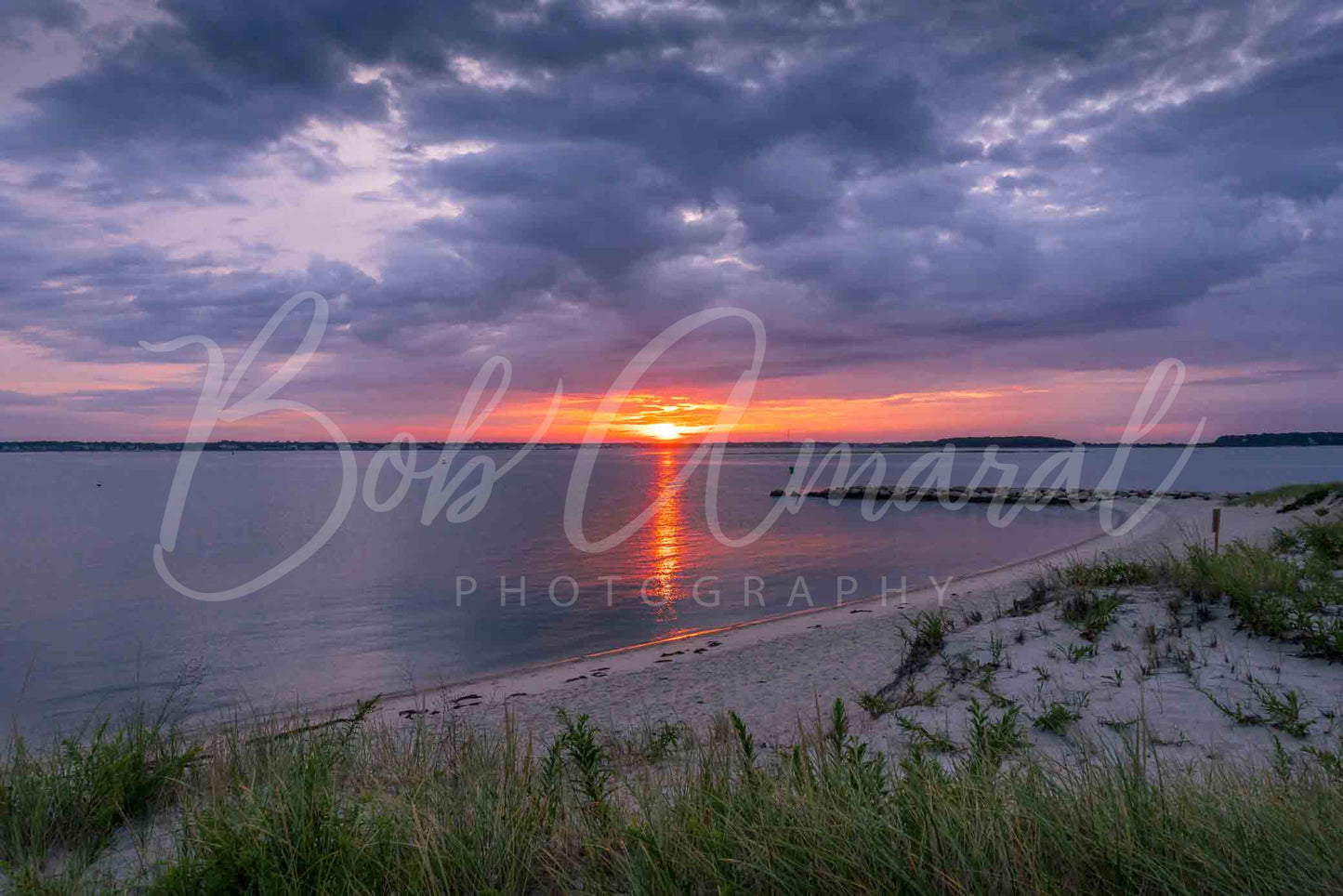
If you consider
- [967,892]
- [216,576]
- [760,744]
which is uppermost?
[967,892]

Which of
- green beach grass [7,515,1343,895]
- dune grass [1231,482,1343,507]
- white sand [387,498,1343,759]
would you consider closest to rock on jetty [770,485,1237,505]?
dune grass [1231,482,1343,507]

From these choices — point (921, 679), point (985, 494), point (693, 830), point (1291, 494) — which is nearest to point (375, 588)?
point (921, 679)

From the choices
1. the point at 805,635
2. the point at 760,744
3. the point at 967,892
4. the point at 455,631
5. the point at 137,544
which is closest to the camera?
the point at 967,892

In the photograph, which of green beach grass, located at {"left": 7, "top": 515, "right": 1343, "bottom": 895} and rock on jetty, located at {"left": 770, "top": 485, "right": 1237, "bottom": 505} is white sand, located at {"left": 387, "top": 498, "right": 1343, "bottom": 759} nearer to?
green beach grass, located at {"left": 7, "top": 515, "right": 1343, "bottom": 895}

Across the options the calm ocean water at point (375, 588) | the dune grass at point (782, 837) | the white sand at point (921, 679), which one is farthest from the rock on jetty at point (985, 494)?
the dune grass at point (782, 837)

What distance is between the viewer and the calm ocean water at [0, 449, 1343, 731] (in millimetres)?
15281

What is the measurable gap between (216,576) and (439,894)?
2894 cm

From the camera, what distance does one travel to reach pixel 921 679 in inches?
356

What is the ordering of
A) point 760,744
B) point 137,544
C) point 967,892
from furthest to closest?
point 137,544
point 760,744
point 967,892

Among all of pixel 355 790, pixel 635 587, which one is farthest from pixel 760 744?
pixel 635 587

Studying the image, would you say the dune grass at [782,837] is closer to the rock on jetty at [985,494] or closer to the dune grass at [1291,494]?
the dune grass at [1291,494]

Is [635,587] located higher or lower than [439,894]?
lower

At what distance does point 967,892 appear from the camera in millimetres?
3051

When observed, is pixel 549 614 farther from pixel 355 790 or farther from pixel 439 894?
pixel 439 894
